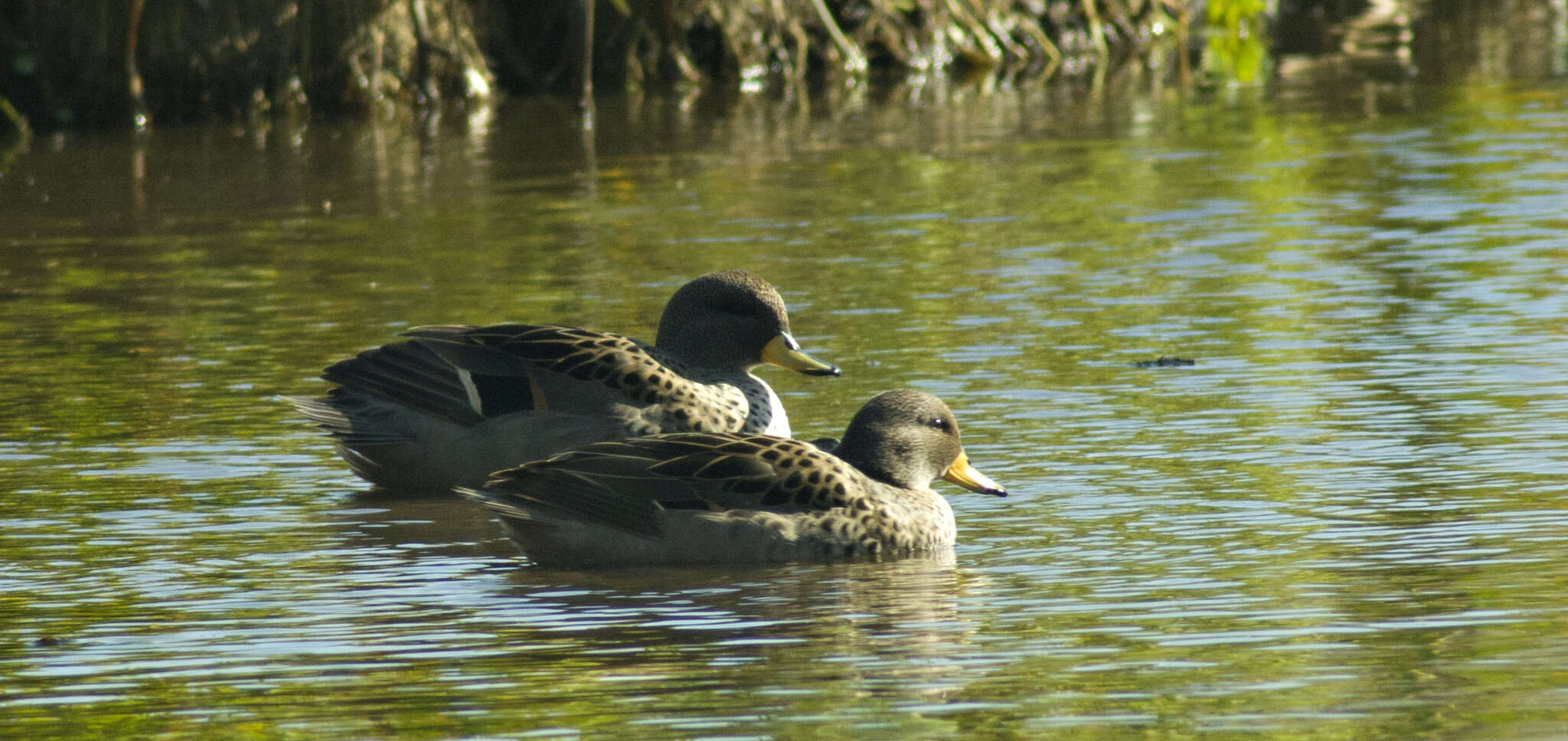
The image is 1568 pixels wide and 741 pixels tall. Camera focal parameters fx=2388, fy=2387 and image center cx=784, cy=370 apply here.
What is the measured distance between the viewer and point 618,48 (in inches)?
1166

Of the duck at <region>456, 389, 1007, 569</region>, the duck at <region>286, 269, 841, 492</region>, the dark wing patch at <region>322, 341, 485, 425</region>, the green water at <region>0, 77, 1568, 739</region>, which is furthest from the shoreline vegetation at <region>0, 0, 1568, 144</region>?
the duck at <region>456, 389, 1007, 569</region>

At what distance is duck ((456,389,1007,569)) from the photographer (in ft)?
26.2

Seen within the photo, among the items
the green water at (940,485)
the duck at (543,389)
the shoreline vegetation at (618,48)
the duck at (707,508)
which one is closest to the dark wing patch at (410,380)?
the duck at (543,389)

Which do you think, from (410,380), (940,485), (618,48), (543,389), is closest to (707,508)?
(543,389)

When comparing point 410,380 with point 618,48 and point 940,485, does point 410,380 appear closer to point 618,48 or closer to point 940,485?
point 940,485

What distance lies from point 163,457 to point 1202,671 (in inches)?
211

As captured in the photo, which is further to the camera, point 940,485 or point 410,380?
point 940,485

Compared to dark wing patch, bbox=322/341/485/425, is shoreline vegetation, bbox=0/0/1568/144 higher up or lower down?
higher up

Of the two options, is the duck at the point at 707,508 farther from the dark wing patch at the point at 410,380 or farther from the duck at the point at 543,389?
the dark wing patch at the point at 410,380

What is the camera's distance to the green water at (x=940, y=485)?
6.30 metres

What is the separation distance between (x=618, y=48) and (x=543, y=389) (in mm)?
20761

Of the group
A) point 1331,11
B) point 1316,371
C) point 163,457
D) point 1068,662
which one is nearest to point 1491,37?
point 1331,11

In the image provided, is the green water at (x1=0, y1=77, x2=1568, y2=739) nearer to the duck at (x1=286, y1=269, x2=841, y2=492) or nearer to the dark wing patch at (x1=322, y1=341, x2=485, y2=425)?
the duck at (x1=286, y1=269, x2=841, y2=492)

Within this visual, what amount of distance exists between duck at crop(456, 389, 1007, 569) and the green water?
0.12m
